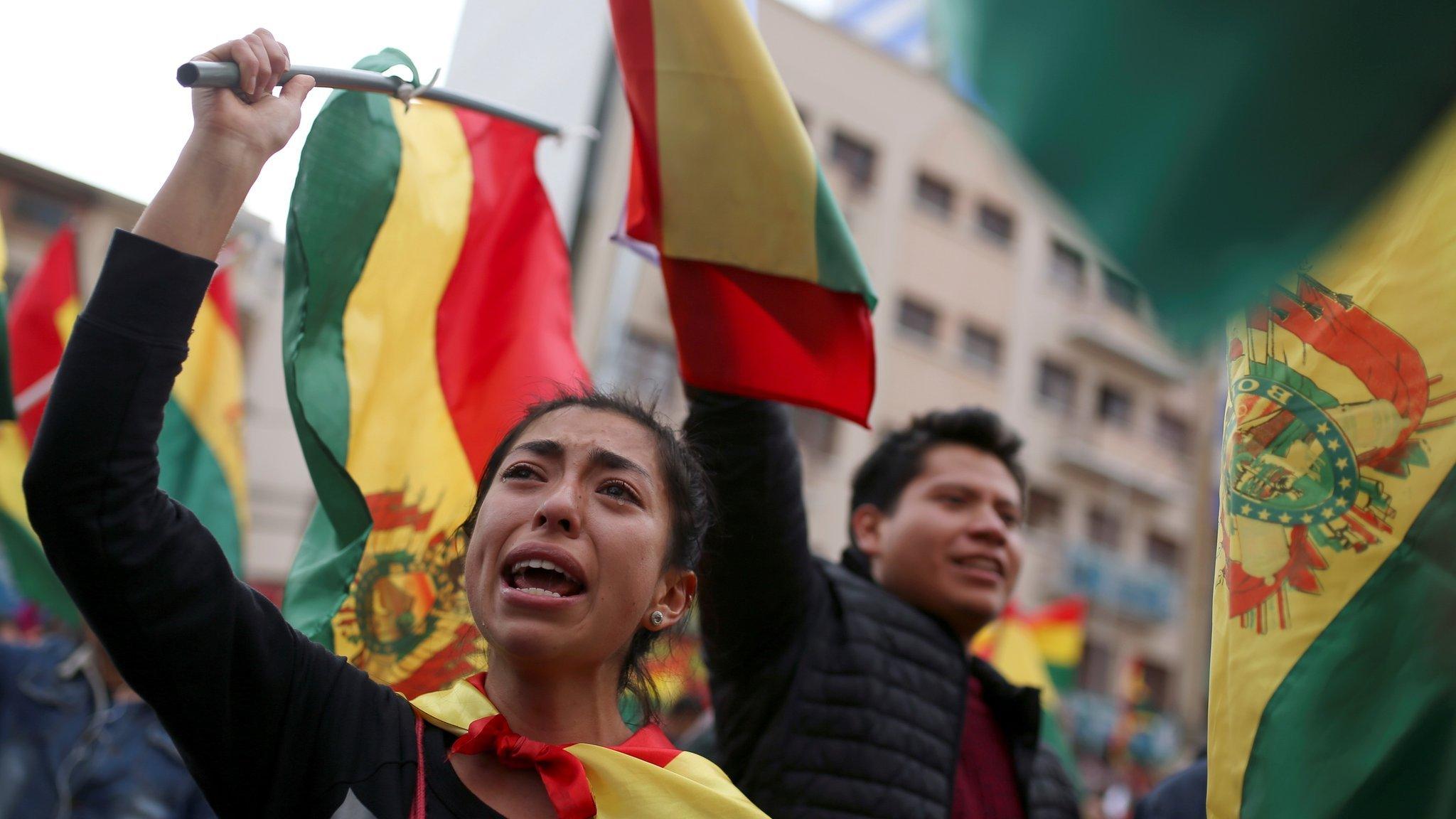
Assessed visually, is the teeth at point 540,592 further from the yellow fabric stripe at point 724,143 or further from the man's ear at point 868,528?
the man's ear at point 868,528

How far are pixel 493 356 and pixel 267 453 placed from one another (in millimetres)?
13988

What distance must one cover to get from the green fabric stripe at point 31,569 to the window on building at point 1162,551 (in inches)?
820

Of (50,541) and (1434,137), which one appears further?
(50,541)

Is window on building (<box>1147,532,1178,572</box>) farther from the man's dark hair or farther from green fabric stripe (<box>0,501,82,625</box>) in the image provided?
the man's dark hair

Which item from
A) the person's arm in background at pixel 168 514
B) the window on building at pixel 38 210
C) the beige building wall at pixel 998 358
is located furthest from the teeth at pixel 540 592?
the window on building at pixel 38 210

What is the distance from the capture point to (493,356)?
2799 millimetres

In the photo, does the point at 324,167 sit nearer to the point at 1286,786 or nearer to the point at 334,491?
the point at 334,491

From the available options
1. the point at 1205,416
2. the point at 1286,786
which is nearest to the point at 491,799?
the point at 1286,786

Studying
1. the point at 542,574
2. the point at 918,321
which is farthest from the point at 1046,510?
the point at 542,574

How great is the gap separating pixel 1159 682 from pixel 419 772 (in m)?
22.7

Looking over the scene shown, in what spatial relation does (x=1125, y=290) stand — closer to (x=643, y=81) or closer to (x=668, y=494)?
(x=668, y=494)

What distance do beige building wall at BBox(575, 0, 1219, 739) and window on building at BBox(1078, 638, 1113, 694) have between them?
3 cm

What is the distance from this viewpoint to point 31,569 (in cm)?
454

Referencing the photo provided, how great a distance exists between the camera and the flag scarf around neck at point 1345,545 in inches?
58.7
